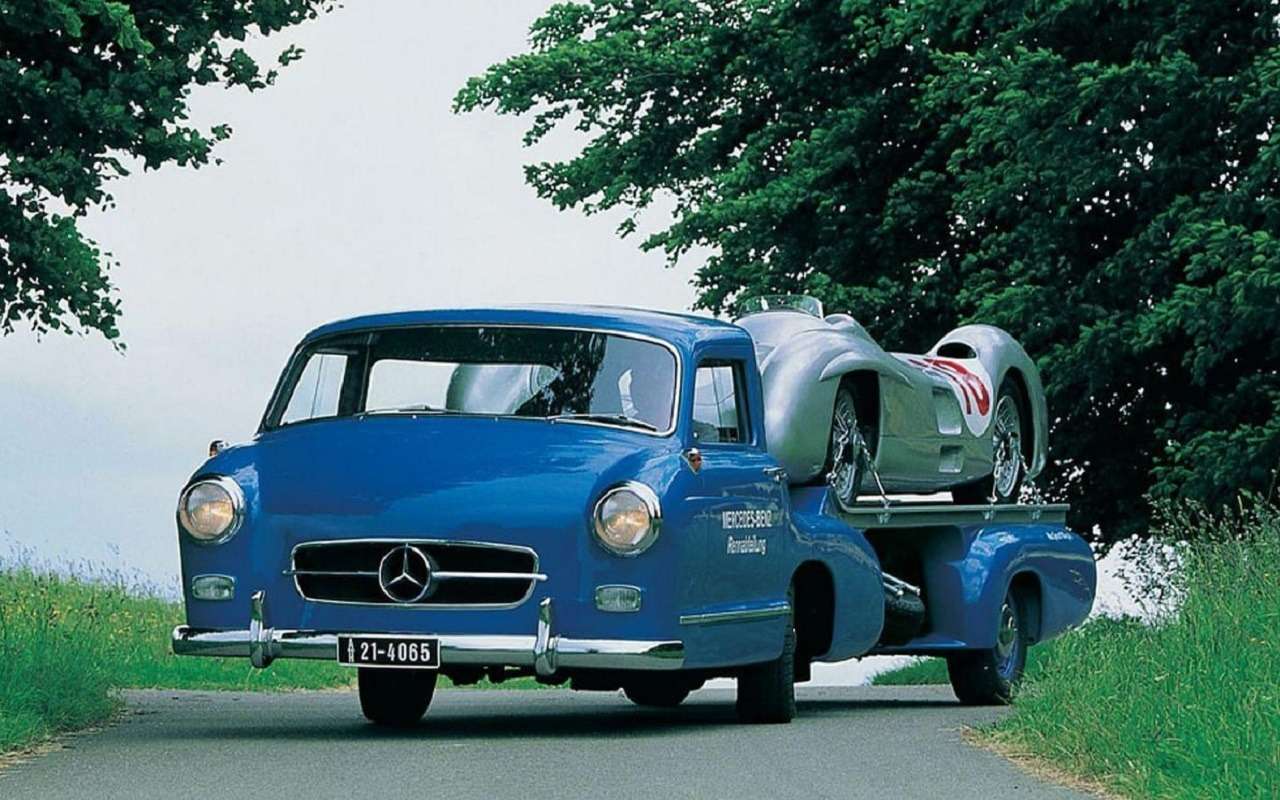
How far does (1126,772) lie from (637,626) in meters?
2.79

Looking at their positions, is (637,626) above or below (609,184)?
below

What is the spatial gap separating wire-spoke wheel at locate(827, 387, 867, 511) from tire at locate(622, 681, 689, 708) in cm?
172

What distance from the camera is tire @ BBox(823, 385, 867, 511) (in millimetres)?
14719

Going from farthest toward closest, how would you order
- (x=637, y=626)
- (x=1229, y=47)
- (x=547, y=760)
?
1. (x=1229, y=47)
2. (x=637, y=626)
3. (x=547, y=760)

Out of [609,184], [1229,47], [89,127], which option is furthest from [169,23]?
[609,184]

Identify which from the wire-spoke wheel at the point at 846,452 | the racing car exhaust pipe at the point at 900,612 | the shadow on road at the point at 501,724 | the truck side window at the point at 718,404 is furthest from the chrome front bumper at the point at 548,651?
the racing car exhaust pipe at the point at 900,612

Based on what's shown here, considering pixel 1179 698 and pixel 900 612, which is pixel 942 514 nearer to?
pixel 900 612

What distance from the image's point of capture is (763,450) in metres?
13.4

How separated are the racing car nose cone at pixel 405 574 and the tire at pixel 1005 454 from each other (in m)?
7.20

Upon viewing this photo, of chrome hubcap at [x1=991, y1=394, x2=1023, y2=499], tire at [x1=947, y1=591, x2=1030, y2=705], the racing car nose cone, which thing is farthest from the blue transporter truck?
chrome hubcap at [x1=991, y1=394, x2=1023, y2=499]

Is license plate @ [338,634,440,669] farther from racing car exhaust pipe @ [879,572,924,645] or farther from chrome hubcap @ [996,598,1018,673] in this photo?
chrome hubcap @ [996,598,1018,673]

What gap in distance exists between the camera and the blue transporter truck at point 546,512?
11.4 meters

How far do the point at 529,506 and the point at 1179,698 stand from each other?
3.37 metres

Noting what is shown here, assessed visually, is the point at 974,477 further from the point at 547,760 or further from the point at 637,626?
the point at 547,760
